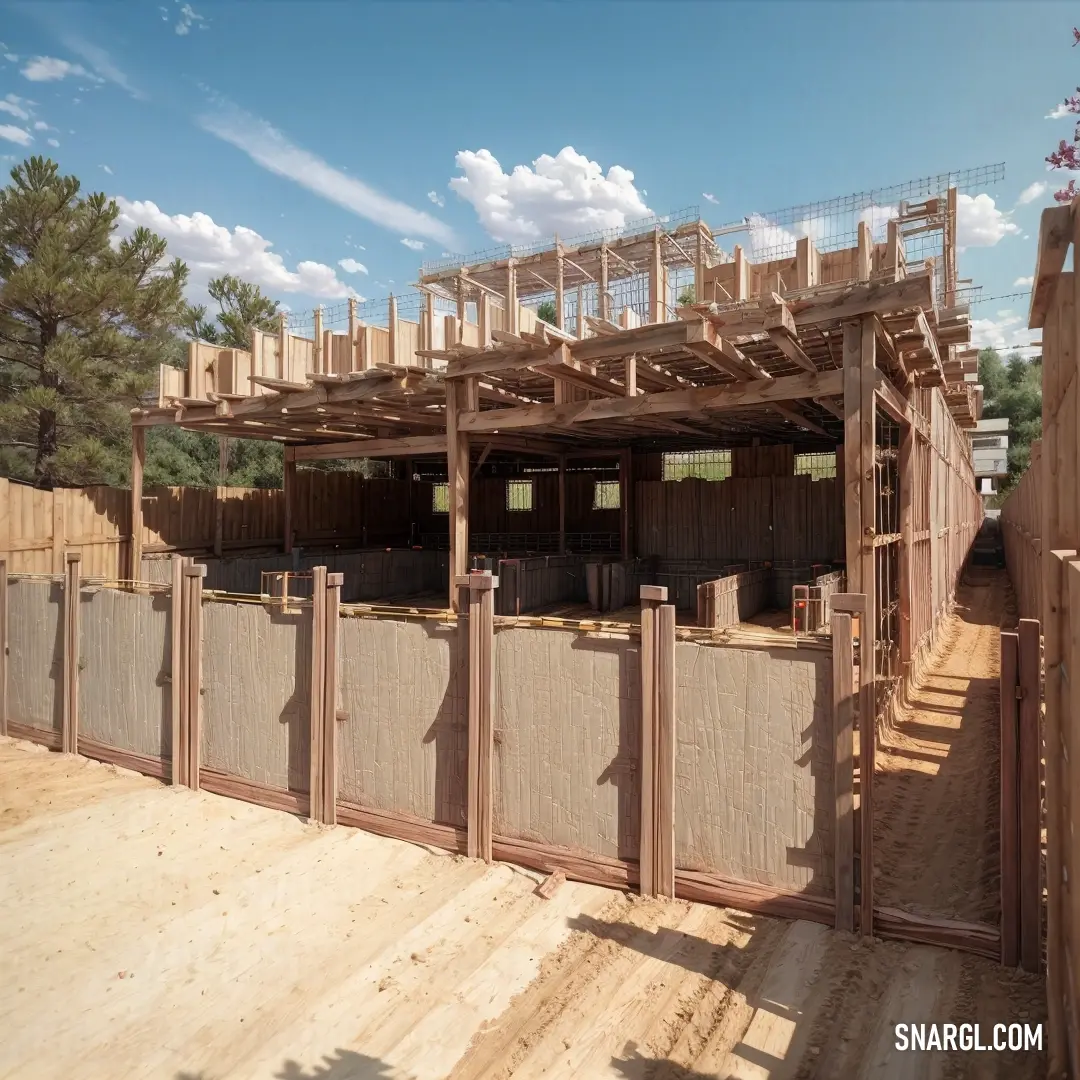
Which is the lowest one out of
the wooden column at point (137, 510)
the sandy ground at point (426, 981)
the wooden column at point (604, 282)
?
the sandy ground at point (426, 981)

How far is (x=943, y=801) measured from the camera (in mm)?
7309

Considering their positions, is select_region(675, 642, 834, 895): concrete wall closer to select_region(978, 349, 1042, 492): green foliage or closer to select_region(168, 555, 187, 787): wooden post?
select_region(168, 555, 187, 787): wooden post

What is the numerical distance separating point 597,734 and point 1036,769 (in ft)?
10.0

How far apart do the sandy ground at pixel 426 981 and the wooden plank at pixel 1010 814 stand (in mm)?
235

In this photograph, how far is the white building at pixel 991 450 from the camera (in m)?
44.8

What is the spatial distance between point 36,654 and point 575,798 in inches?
357

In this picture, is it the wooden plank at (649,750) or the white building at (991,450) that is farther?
the white building at (991,450)

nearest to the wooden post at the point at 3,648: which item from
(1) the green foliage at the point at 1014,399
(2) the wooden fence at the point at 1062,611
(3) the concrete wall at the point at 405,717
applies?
(3) the concrete wall at the point at 405,717

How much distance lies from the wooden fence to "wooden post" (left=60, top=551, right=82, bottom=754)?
36.1ft

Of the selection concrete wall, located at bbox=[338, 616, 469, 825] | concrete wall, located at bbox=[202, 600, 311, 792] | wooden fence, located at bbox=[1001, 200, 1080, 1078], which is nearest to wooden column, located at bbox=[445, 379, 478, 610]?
concrete wall, located at bbox=[202, 600, 311, 792]

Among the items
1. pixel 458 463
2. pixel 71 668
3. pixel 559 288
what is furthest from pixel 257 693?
pixel 559 288

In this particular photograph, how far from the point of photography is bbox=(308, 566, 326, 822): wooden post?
24.7 feet

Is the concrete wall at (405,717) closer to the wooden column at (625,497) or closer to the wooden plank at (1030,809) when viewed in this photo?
the wooden plank at (1030,809)

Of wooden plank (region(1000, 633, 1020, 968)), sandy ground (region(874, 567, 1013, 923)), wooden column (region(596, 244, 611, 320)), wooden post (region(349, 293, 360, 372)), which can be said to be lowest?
sandy ground (region(874, 567, 1013, 923))
